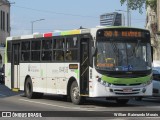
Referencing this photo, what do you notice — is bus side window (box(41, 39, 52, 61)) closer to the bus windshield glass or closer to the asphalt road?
the asphalt road

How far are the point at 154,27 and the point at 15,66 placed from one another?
43.3 meters

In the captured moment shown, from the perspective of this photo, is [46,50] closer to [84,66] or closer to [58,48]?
[58,48]

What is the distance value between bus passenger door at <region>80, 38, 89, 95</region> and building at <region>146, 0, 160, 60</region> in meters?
37.6

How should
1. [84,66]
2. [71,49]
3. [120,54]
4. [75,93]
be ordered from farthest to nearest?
[71,49]
[75,93]
[84,66]
[120,54]

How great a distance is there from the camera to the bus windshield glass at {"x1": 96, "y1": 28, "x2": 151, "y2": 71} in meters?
20.0

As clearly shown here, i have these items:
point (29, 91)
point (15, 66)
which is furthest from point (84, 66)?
point (15, 66)

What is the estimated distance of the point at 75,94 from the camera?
69.6ft

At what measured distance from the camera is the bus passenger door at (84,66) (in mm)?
20578

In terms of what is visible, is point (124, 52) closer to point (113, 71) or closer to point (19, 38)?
point (113, 71)

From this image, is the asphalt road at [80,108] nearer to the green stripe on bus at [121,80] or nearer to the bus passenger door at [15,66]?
the green stripe on bus at [121,80]

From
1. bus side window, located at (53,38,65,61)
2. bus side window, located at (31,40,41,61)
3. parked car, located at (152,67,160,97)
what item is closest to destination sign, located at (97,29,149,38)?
bus side window, located at (53,38,65,61)

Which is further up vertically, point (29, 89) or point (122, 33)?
point (122, 33)

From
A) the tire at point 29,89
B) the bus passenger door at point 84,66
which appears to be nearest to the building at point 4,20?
the tire at point 29,89

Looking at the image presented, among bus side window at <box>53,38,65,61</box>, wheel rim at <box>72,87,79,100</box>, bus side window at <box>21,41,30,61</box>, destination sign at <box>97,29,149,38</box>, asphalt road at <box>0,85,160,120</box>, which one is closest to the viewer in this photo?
asphalt road at <box>0,85,160,120</box>
